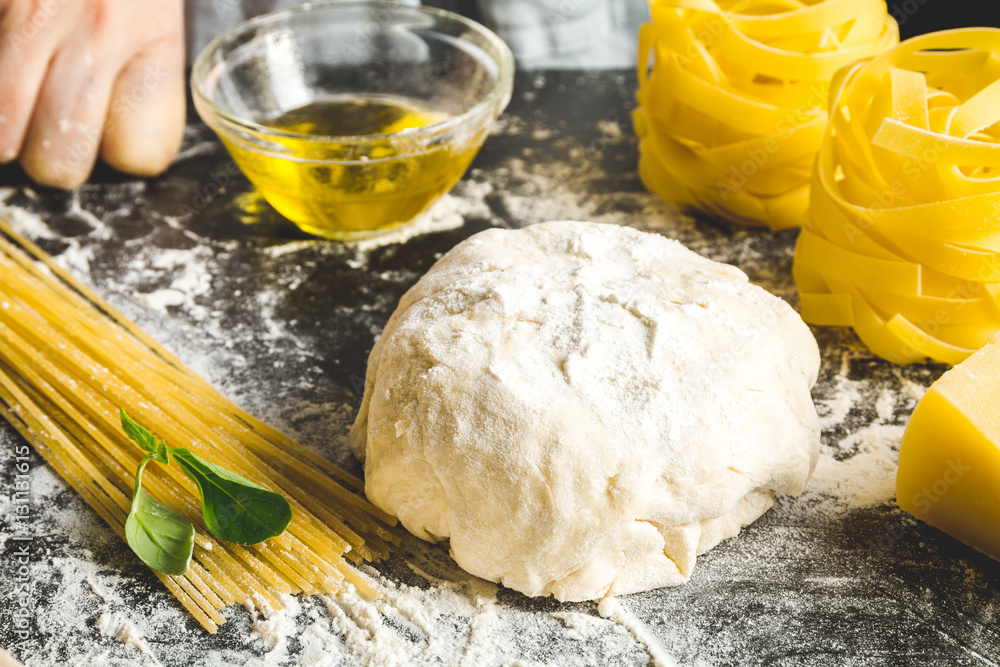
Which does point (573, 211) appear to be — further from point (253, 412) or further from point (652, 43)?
point (253, 412)

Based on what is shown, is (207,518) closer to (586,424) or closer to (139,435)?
(139,435)

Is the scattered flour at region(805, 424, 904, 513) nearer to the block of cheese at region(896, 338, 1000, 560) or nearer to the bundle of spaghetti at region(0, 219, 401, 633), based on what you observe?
the block of cheese at region(896, 338, 1000, 560)

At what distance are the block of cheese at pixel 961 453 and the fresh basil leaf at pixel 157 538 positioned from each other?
43.8 inches

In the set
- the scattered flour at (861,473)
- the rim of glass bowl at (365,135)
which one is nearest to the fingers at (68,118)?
the rim of glass bowl at (365,135)

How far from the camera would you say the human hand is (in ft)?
6.66

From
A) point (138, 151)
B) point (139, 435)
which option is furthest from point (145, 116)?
point (139, 435)

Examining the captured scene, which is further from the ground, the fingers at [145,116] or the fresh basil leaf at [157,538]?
the fingers at [145,116]

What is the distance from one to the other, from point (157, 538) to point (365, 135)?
1.12 meters

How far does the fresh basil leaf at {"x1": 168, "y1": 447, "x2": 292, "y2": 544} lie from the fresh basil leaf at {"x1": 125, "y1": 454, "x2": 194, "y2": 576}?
0.04m

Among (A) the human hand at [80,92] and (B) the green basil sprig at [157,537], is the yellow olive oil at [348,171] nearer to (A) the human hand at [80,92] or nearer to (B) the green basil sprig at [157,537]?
(A) the human hand at [80,92]

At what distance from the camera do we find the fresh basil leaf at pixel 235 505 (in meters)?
1.20

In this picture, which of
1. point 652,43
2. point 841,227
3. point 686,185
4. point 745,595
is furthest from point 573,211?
point 745,595

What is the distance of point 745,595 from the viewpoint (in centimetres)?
123

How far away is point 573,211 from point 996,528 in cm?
115
